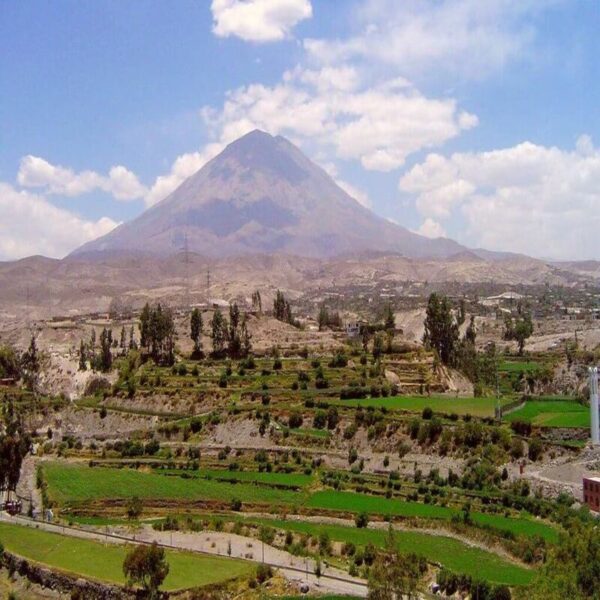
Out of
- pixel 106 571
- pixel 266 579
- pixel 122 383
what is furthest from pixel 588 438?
pixel 122 383

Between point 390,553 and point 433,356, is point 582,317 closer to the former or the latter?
point 433,356

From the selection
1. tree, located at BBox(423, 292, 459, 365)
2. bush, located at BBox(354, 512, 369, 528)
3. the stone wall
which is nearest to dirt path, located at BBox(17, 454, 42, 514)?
the stone wall

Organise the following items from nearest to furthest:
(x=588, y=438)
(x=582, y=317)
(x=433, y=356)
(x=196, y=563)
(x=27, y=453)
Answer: (x=196, y=563), (x=588, y=438), (x=27, y=453), (x=433, y=356), (x=582, y=317)

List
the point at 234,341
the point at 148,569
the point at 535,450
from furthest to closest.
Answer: the point at 234,341
the point at 535,450
the point at 148,569

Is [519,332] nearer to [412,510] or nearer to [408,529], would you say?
[412,510]

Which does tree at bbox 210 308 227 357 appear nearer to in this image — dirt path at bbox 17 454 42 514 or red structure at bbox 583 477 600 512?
dirt path at bbox 17 454 42 514

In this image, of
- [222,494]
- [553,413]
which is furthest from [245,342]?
[222,494]

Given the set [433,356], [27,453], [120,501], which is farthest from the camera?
[433,356]
